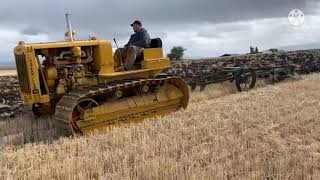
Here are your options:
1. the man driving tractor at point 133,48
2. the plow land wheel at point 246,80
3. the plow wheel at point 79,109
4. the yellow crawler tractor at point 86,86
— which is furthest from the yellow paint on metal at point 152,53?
the plow land wheel at point 246,80

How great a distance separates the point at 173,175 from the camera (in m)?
5.71

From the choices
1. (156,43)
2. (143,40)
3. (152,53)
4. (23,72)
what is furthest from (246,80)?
(23,72)

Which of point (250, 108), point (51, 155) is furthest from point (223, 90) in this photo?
point (51, 155)

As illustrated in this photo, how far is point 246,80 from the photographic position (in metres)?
15.6

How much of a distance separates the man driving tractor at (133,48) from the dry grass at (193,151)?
1.59 metres

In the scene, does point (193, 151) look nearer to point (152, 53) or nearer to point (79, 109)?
point (79, 109)

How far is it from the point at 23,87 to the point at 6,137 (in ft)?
3.53

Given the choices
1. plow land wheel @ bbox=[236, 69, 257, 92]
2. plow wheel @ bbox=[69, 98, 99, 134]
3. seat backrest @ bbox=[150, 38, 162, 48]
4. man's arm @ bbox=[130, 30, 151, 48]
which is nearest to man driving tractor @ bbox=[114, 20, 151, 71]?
man's arm @ bbox=[130, 30, 151, 48]

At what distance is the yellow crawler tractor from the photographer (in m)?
8.93

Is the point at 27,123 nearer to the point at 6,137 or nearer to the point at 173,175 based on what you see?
the point at 6,137

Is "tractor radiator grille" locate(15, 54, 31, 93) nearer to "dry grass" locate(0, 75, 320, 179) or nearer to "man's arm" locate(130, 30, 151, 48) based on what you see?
"dry grass" locate(0, 75, 320, 179)

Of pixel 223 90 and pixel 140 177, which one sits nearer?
pixel 140 177

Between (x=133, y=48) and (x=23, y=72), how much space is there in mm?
2425

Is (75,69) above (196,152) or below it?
above
